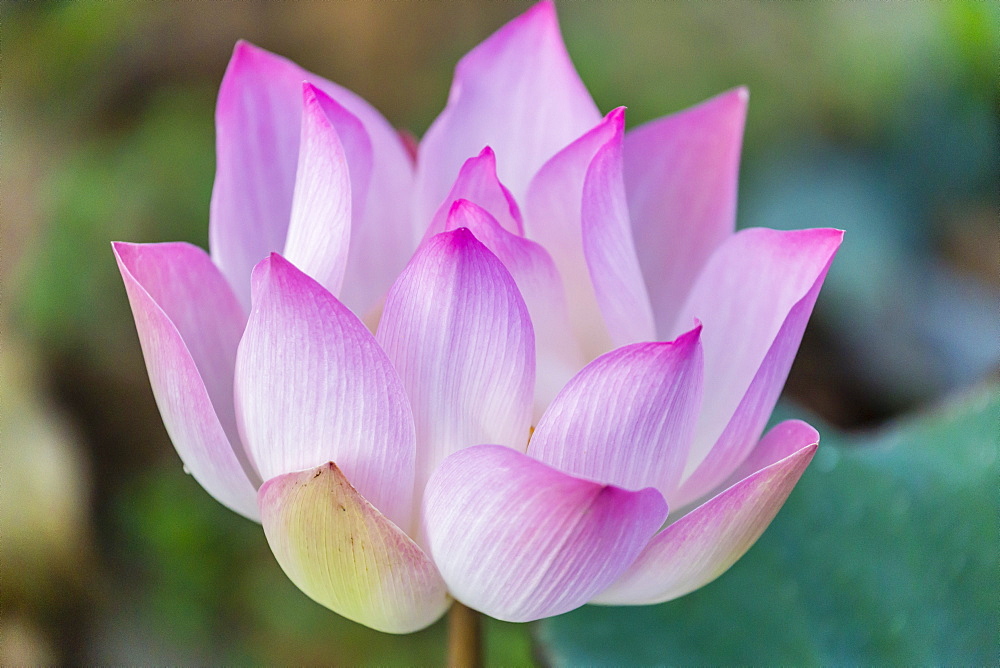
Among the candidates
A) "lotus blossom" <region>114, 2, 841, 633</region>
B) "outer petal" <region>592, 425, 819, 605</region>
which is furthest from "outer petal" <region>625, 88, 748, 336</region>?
"outer petal" <region>592, 425, 819, 605</region>

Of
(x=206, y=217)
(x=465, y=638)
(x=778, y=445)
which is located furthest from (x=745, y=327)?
(x=206, y=217)

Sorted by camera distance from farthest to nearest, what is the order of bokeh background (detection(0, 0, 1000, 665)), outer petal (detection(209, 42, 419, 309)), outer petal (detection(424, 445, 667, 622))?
bokeh background (detection(0, 0, 1000, 665)) → outer petal (detection(209, 42, 419, 309)) → outer petal (detection(424, 445, 667, 622))

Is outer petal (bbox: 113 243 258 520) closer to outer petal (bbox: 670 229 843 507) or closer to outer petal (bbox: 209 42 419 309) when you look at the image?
outer petal (bbox: 209 42 419 309)

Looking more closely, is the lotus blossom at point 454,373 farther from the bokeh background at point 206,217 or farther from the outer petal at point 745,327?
the bokeh background at point 206,217

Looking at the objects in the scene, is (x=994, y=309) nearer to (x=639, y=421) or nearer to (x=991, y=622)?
(x=991, y=622)

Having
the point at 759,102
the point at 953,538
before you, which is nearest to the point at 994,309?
the point at 759,102

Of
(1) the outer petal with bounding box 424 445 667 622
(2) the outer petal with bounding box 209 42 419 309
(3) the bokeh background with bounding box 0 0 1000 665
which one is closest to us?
(1) the outer petal with bounding box 424 445 667 622

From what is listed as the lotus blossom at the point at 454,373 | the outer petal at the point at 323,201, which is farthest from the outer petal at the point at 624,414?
the outer petal at the point at 323,201
